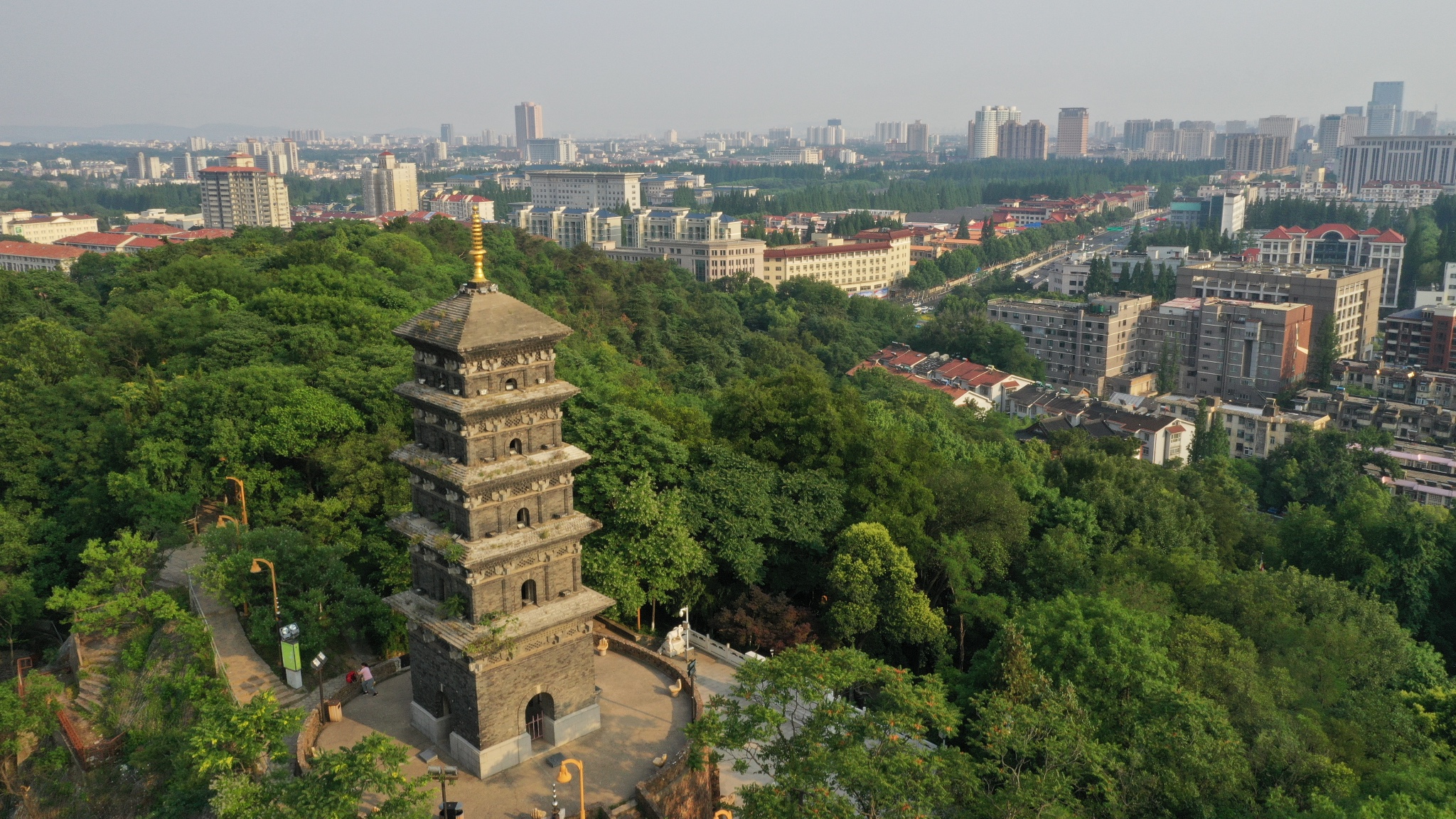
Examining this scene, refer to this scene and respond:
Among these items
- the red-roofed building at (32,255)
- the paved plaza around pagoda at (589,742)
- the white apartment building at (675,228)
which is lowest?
the paved plaza around pagoda at (589,742)

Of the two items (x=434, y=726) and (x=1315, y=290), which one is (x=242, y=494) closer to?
(x=434, y=726)

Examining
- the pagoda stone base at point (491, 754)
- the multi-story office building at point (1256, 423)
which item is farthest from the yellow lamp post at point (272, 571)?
the multi-story office building at point (1256, 423)

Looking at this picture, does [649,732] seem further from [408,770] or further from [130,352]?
[130,352]

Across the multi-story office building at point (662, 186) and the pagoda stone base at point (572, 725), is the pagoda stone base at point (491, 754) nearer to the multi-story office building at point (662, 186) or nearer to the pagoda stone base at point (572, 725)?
the pagoda stone base at point (572, 725)

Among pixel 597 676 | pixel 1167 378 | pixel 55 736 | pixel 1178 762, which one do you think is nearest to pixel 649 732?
pixel 597 676

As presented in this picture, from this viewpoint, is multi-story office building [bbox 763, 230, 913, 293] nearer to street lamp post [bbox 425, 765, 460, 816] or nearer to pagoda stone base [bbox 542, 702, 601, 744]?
pagoda stone base [bbox 542, 702, 601, 744]

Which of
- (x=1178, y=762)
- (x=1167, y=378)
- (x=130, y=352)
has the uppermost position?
(x=130, y=352)

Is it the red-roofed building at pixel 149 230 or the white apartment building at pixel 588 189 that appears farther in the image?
the white apartment building at pixel 588 189
